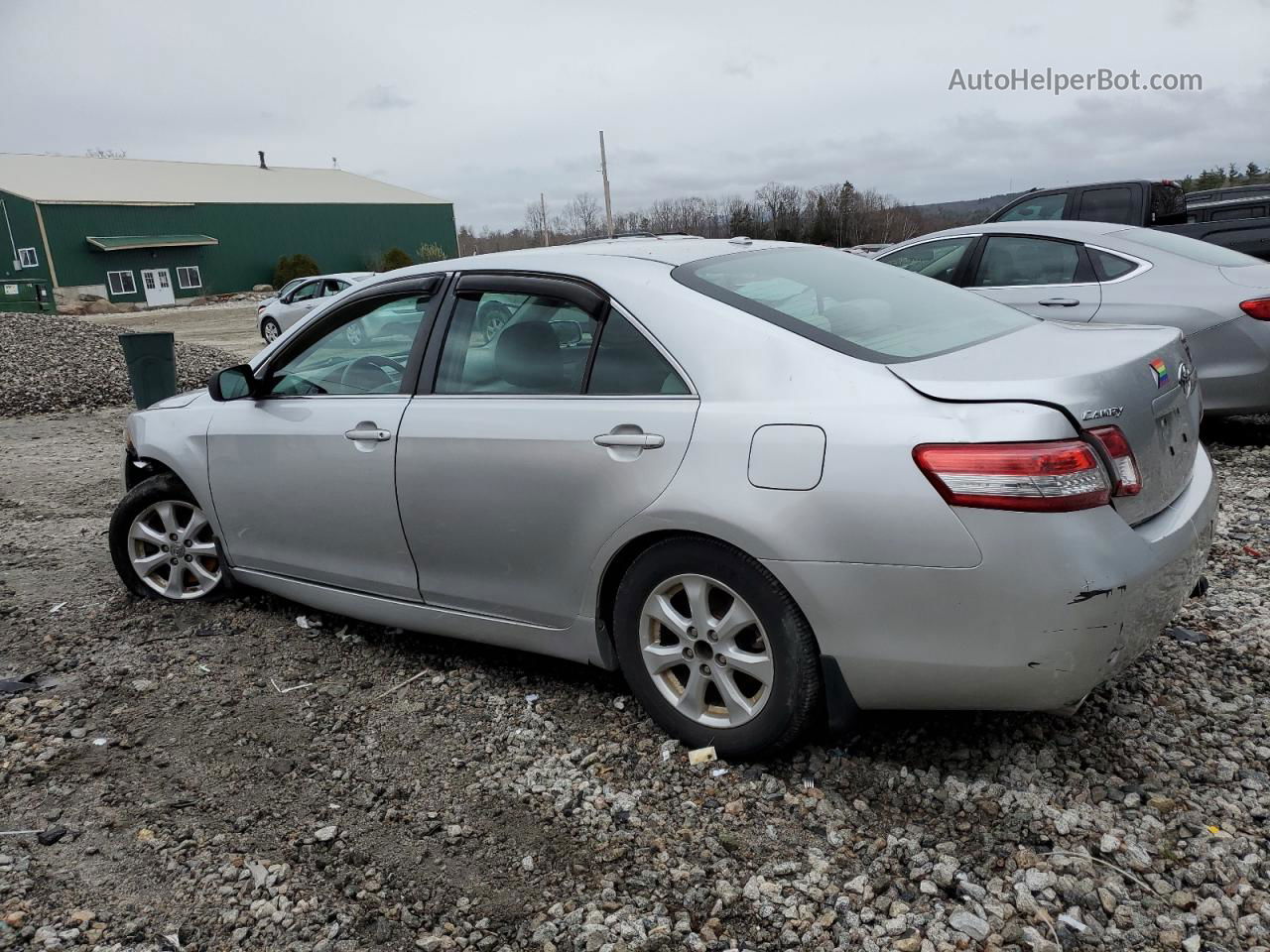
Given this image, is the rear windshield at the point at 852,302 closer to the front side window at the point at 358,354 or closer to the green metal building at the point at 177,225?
the front side window at the point at 358,354

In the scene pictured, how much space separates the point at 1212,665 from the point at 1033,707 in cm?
137

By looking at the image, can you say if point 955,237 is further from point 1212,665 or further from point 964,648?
point 964,648

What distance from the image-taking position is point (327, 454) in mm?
3943

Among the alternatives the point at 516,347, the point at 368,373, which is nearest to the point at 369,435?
the point at 368,373

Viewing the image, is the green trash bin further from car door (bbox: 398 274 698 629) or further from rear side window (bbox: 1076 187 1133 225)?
rear side window (bbox: 1076 187 1133 225)

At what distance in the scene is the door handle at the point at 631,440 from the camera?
9.98ft

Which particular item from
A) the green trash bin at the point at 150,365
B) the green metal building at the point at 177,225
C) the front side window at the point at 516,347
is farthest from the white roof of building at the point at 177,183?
the front side window at the point at 516,347

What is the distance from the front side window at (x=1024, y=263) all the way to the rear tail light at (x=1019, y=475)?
5.00 m

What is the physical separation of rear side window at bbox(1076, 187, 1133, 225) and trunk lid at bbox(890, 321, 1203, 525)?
807 cm

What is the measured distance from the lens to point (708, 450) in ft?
9.61

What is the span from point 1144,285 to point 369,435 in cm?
542

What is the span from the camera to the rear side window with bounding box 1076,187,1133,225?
10.3 meters

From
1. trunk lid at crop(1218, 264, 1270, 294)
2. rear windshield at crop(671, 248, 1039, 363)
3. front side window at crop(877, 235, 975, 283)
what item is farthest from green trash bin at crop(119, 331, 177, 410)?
trunk lid at crop(1218, 264, 1270, 294)

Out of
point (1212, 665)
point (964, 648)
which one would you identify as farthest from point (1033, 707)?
point (1212, 665)
